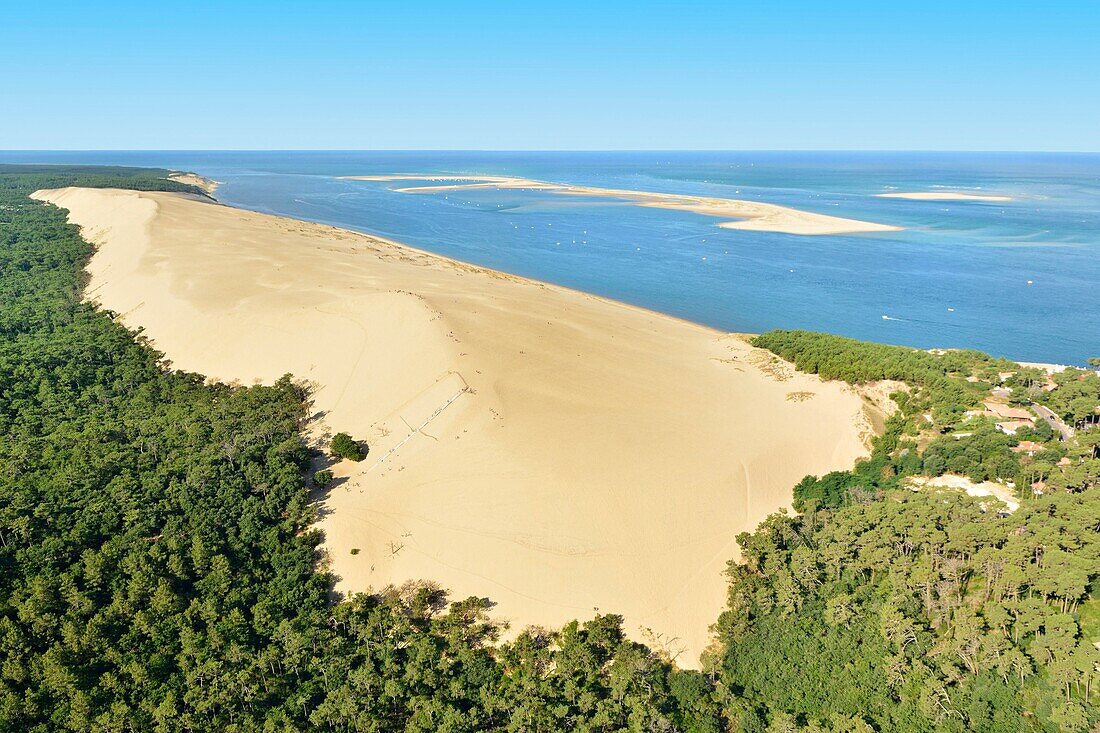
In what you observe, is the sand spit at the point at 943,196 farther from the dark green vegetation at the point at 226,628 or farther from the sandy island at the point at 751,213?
the dark green vegetation at the point at 226,628

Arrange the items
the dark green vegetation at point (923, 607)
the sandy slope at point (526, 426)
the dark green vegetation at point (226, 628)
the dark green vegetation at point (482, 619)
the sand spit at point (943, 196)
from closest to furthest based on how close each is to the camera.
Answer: the dark green vegetation at point (226, 628) → the dark green vegetation at point (482, 619) → the dark green vegetation at point (923, 607) → the sandy slope at point (526, 426) → the sand spit at point (943, 196)

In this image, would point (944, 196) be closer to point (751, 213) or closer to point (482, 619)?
point (751, 213)

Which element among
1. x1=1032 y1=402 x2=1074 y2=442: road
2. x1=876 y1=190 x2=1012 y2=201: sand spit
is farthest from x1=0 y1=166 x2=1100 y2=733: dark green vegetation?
x1=876 y1=190 x2=1012 y2=201: sand spit

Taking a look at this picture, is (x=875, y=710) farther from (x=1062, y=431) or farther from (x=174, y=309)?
(x=174, y=309)

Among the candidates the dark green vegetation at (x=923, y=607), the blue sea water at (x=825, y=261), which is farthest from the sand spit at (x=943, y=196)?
the dark green vegetation at (x=923, y=607)

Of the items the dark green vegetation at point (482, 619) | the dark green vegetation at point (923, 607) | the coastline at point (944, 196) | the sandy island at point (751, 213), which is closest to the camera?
Result: the dark green vegetation at point (482, 619)

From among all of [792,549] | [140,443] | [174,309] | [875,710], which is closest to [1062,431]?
[792,549]
